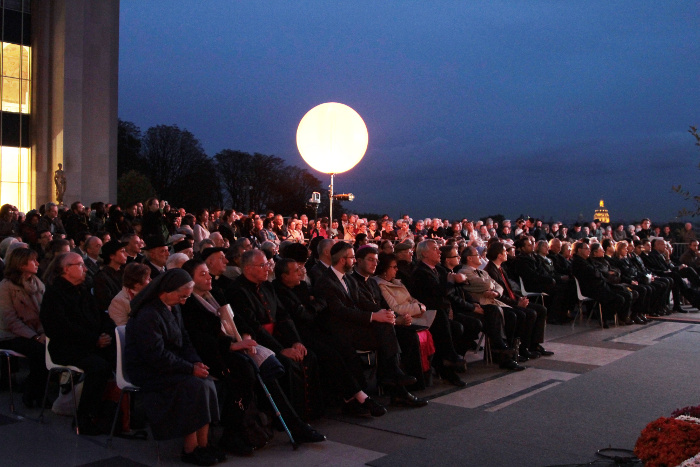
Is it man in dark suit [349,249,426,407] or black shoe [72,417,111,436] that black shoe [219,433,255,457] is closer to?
black shoe [72,417,111,436]

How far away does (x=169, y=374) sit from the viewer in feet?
14.6

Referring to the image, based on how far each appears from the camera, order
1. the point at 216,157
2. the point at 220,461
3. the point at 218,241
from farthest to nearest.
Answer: the point at 216,157 → the point at 218,241 → the point at 220,461

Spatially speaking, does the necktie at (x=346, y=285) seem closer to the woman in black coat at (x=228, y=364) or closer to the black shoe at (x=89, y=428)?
the woman in black coat at (x=228, y=364)

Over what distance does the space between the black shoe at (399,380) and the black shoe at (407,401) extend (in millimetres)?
114

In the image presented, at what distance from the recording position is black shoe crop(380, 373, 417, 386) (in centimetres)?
605

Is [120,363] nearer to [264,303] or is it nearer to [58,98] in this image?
[264,303]

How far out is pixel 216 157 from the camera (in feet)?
179

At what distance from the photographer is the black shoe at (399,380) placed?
605 centimetres

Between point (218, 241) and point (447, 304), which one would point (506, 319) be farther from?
point (218, 241)

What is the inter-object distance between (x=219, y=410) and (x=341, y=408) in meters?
1.42

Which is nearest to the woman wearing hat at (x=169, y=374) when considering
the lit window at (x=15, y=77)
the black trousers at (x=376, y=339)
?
the black trousers at (x=376, y=339)

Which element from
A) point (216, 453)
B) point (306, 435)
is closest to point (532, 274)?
point (306, 435)

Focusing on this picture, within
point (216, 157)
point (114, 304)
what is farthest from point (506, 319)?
point (216, 157)

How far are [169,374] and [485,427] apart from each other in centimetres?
265
